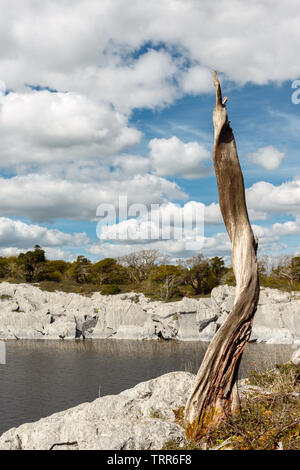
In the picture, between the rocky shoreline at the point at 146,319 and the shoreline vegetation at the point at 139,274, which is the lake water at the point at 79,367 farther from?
the shoreline vegetation at the point at 139,274

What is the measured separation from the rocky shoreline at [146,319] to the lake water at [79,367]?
2.58 m

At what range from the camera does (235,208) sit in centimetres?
920

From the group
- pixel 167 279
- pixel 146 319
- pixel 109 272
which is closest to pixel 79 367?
pixel 146 319

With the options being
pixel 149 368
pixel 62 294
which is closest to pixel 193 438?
pixel 149 368

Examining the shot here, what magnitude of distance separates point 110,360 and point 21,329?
16.9 meters

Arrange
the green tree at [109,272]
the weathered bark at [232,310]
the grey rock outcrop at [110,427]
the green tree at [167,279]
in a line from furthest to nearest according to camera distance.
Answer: the green tree at [109,272] → the green tree at [167,279] → the weathered bark at [232,310] → the grey rock outcrop at [110,427]

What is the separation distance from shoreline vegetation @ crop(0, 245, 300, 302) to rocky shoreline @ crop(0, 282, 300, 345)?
7036mm

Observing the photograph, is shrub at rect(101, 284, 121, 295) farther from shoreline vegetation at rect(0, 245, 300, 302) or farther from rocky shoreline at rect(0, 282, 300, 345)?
rocky shoreline at rect(0, 282, 300, 345)

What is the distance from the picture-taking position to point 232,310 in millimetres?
8812

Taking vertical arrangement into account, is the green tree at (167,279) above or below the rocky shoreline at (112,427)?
above

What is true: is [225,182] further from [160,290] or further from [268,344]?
[160,290]

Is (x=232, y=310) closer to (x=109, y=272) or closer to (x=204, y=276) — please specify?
(x=204, y=276)

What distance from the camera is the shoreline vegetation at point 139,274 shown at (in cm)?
5609

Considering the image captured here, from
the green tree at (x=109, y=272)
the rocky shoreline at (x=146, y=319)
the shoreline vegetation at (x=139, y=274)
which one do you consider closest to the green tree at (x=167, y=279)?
the shoreline vegetation at (x=139, y=274)
